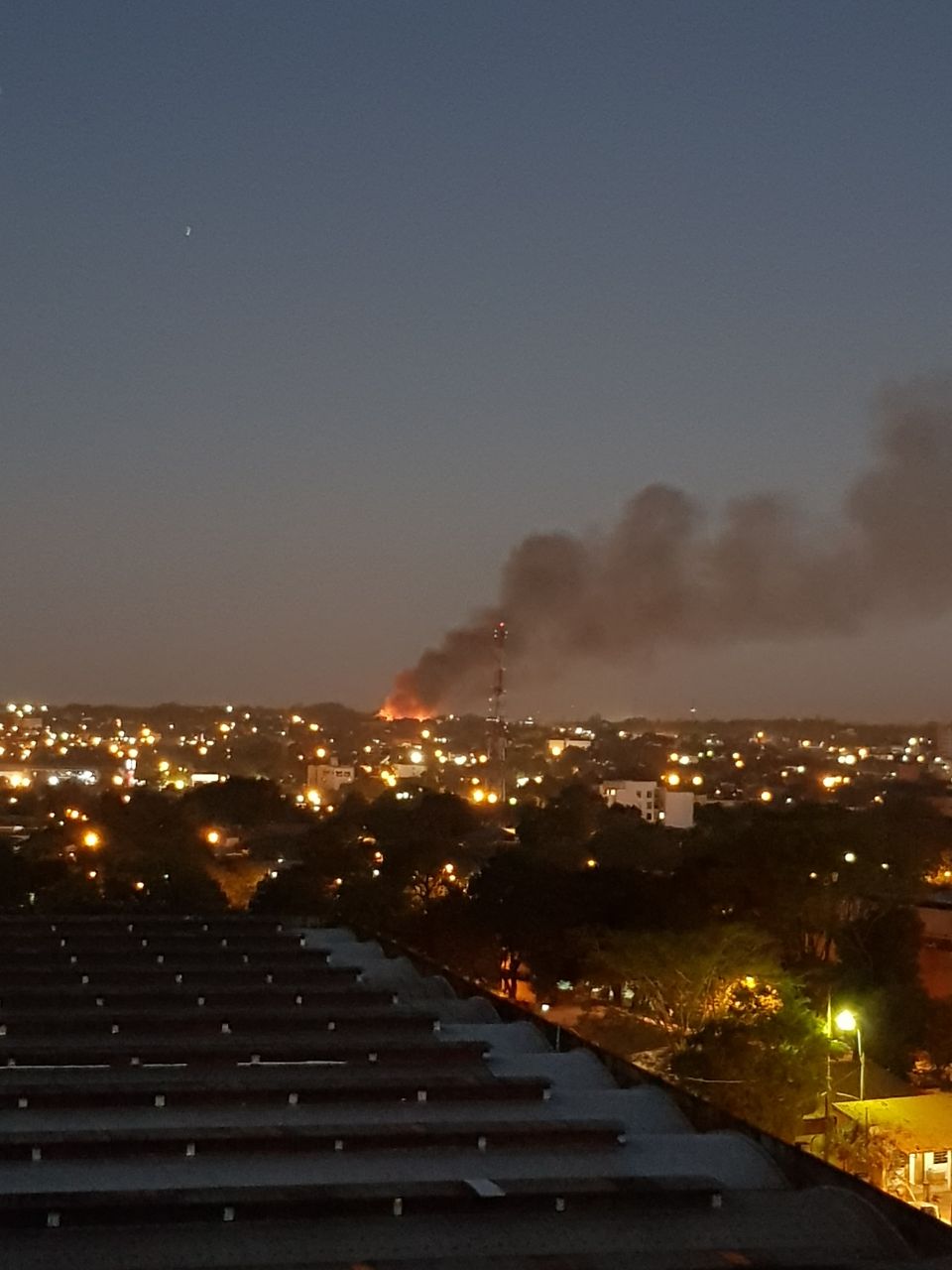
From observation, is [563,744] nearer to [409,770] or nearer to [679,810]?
[409,770]

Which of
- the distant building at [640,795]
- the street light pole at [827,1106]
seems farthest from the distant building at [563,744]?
the street light pole at [827,1106]

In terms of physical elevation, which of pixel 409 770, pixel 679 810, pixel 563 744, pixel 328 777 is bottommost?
pixel 679 810

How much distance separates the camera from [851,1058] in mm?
15461

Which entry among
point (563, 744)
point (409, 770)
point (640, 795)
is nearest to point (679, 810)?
point (640, 795)

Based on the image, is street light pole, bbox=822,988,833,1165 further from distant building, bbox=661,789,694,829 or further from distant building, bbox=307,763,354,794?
distant building, bbox=307,763,354,794

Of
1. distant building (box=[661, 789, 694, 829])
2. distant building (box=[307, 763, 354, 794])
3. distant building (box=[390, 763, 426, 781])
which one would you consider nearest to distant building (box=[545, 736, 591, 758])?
distant building (box=[390, 763, 426, 781])

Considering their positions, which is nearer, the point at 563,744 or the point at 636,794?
the point at 636,794

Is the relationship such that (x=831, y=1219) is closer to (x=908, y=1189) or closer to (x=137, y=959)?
(x=908, y=1189)

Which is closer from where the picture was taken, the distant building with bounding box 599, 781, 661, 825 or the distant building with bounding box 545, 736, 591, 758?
the distant building with bounding box 599, 781, 661, 825

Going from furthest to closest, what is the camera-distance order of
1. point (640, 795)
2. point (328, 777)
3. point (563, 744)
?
point (563, 744) < point (328, 777) < point (640, 795)

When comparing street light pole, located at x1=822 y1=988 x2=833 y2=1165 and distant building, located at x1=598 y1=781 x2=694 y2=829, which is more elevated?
distant building, located at x1=598 y1=781 x2=694 y2=829

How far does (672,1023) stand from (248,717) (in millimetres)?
138349

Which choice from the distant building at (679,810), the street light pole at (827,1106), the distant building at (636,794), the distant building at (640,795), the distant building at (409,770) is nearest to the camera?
the street light pole at (827,1106)

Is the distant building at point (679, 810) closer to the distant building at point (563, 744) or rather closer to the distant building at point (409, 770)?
the distant building at point (409, 770)
